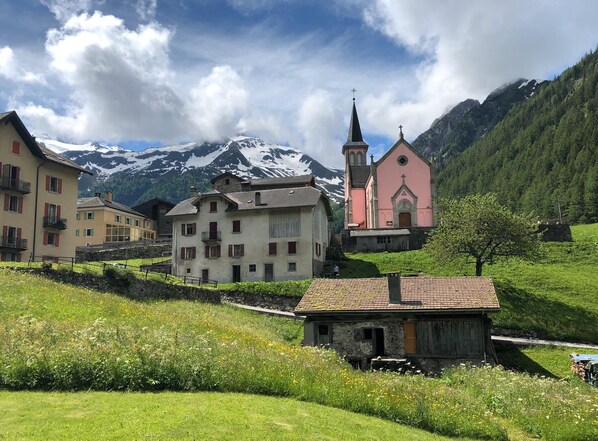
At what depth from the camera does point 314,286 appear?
3366 cm

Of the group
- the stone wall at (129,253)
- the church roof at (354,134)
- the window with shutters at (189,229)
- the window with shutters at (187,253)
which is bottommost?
the window with shutters at (187,253)

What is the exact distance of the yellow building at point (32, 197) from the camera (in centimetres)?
4756

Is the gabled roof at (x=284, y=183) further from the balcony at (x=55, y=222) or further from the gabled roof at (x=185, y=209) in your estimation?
the balcony at (x=55, y=222)

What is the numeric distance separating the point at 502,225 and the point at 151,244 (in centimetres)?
4382

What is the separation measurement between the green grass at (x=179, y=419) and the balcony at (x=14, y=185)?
126 ft

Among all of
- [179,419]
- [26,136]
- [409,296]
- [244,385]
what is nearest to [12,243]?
[26,136]

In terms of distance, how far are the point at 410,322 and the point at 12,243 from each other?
35.1m

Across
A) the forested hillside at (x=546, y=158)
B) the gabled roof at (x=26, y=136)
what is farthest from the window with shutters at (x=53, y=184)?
the forested hillside at (x=546, y=158)

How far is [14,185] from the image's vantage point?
48.0 metres

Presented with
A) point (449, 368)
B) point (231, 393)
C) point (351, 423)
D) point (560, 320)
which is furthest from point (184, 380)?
point (560, 320)

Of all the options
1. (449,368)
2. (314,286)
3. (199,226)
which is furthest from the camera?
(199,226)

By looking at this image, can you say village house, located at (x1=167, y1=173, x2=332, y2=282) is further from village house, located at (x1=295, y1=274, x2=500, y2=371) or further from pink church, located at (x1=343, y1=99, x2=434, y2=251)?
village house, located at (x1=295, y1=274, x2=500, y2=371)

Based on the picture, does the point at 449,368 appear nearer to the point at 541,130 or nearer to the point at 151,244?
the point at 151,244

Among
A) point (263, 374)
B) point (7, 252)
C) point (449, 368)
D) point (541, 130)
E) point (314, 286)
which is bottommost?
point (449, 368)
